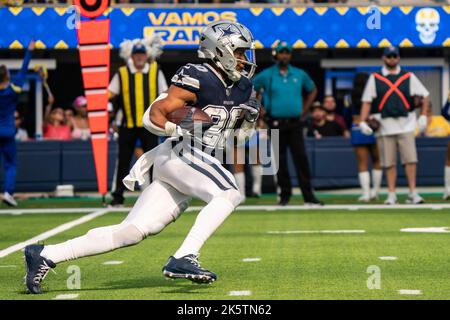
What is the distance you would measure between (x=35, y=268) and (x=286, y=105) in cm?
790

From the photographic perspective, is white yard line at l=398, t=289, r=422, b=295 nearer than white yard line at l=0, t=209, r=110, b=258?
Yes

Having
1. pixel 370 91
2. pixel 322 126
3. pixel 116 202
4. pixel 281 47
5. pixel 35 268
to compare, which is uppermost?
pixel 281 47

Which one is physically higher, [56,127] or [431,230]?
[56,127]

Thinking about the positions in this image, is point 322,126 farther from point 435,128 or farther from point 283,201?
point 283,201

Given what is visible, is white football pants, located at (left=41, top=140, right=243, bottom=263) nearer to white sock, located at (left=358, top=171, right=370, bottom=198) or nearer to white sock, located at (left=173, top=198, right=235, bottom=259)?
white sock, located at (left=173, top=198, right=235, bottom=259)

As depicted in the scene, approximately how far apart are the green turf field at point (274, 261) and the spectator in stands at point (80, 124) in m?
6.74

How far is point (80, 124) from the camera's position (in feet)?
67.0

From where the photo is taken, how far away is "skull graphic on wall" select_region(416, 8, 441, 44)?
23562 mm

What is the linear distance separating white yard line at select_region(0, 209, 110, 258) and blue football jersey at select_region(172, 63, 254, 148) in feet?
8.86

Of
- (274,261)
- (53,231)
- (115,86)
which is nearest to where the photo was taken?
(274,261)

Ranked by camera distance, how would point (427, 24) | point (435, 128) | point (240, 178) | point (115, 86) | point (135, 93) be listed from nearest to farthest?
1. point (135, 93)
2. point (115, 86)
3. point (240, 178)
4. point (435, 128)
5. point (427, 24)

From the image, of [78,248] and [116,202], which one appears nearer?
[78,248]

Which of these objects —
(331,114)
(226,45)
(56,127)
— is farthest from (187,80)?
(331,114)

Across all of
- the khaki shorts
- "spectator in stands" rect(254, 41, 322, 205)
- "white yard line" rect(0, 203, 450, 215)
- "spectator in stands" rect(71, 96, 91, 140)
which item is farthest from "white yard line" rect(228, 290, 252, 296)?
"spectator in stands" rect(71, 96, 91, 140)
